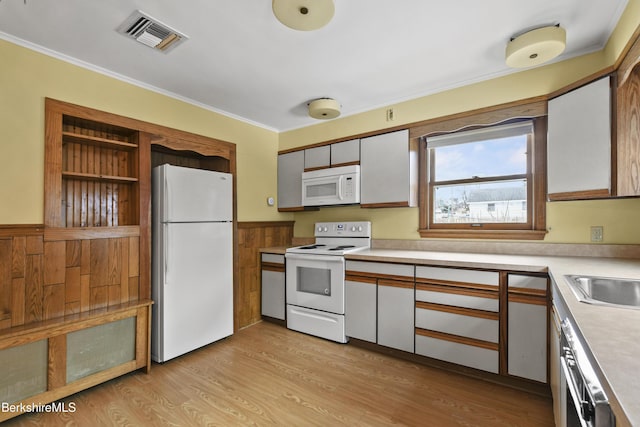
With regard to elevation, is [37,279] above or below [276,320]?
above

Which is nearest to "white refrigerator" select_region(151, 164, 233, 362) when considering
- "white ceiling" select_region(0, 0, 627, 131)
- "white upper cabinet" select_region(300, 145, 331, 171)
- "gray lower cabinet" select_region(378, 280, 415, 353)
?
"white ceiling" select_region(0, 0, 627, 131)

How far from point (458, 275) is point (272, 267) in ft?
6.53

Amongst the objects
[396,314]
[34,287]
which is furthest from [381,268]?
[34,287]

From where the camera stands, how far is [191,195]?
2799mm

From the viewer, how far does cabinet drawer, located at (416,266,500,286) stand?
220 centimetres

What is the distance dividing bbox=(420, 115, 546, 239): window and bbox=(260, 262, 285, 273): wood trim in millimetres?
1547

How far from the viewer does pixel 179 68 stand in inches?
96.1

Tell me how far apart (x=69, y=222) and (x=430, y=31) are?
9.79 ft

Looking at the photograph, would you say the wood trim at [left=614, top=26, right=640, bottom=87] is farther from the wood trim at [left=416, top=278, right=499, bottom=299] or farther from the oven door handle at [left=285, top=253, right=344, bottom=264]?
the oven door handle at [left=285, top=253, right=344, bottom=264]

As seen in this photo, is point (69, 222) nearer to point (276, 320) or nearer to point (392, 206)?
point (276, 320)

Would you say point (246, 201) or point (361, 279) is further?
point (246, 201)

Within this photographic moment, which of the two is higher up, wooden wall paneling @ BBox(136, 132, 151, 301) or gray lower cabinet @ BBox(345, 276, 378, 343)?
wooden wall paneling @ BBox(136, 132, 151, 301)

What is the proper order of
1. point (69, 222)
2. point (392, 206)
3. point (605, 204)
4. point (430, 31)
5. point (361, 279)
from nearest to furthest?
1. point (430, 31)
2. point (605, 204)
3. point (69, 222)
4. point (361, 279)
5. point (392, 206)

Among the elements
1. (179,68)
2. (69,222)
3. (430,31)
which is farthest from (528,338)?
(69,222)
